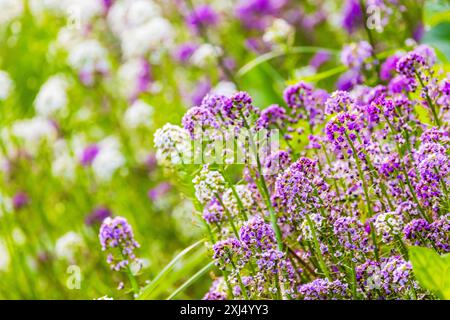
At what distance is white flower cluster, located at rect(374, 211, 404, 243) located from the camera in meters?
1.39

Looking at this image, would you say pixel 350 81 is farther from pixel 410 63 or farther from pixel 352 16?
pixel 410 63

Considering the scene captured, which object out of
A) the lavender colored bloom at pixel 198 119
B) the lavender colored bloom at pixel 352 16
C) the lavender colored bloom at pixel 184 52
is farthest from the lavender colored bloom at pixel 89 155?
the lavender colored bloom at pixel 198 119

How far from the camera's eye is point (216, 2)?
16.0 feet

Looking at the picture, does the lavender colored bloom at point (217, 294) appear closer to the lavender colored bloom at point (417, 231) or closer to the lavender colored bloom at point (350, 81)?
the lavender colored bloom at point (417, 231)

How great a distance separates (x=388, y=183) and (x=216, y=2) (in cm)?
347

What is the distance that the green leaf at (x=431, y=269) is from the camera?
1.27 metres

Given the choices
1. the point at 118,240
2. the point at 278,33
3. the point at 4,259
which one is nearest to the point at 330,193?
the point at 118,240

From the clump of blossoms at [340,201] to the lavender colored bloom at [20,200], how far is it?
6.34ft

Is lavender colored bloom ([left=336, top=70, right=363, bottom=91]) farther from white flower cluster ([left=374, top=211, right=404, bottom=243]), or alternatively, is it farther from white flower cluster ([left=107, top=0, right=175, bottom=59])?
white flower cluster ([left=107, top=0, right=175, bottom=59])

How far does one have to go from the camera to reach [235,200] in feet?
5.54

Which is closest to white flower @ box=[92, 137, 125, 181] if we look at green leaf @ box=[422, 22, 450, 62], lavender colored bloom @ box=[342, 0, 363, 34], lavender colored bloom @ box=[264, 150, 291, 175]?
lavender colored bloom @ box=[342, 0, 363, 34]

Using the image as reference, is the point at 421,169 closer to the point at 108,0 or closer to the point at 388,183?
the point at 388,183

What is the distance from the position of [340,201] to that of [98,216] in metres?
1.79
